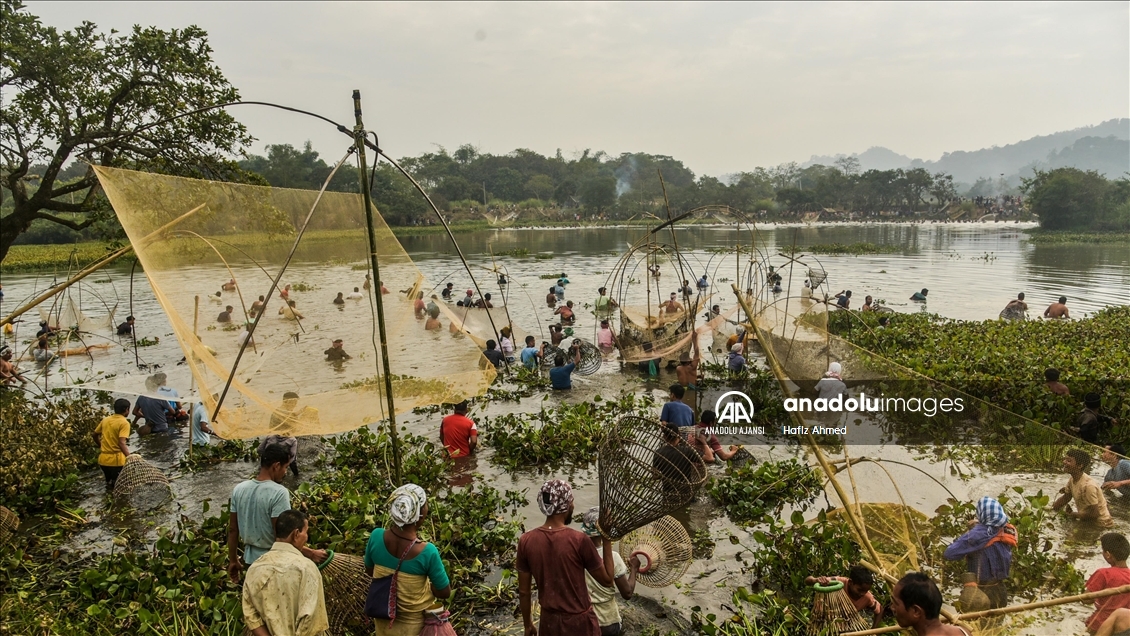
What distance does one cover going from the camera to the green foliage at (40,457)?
6.54 meters

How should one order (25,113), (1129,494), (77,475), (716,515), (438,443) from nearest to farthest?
1. (1129,494)
2. (716,515)
3. (77,475)
4. (438,443)
5. (25,113)

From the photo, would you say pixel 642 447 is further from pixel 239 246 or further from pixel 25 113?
pixel 25 113

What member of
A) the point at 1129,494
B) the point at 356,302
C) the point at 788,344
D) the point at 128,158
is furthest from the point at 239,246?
the point at 788,344

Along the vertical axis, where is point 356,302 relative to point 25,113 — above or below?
below

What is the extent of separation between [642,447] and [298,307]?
11.2ft

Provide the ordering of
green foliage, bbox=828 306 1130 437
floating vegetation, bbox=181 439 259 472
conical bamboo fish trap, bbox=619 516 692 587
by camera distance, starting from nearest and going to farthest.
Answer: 1. conical bamboo fish trap, bbox=619 516 692 587
2. floating vegetation, bbox=181 439 259 472
3. green foliage, bbox=828 306 1130 437

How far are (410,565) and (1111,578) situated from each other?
4.26 metres

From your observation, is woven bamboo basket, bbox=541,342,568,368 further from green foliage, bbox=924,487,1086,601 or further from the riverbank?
green foliage, bbox=924,487,1086,601

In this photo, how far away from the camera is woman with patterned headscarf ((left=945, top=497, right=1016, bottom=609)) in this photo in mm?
4086

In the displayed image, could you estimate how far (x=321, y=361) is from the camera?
18.6 feet

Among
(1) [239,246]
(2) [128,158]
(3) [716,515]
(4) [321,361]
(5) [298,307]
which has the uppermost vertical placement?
(2) [128,158]

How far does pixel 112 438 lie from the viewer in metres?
6.95

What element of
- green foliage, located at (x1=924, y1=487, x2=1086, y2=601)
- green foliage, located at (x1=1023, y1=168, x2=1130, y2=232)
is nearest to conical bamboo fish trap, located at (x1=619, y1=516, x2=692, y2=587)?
green foliage, located at (x1=924, y1=487, x2=1086, y2=601)

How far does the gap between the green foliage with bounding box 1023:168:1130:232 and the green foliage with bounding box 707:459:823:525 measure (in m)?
55.9
